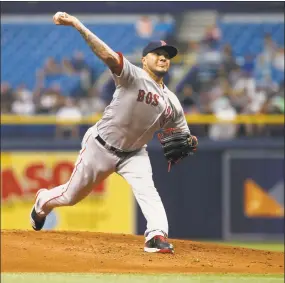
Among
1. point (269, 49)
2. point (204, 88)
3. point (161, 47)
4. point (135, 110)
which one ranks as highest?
point (269, 49)

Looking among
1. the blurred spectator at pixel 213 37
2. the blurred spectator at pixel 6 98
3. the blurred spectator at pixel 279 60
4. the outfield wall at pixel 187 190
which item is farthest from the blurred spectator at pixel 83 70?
the outfield wall at pixel 187 190

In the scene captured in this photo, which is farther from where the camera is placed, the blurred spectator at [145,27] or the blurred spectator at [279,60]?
the blurred spectator at [145,27]

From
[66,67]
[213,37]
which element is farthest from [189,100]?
[66,67]

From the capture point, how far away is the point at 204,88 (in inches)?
517

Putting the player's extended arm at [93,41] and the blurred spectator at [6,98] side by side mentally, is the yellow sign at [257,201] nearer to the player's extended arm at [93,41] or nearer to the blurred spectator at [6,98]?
the blurred spectator at [6,98]

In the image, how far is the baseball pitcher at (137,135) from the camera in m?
6.57

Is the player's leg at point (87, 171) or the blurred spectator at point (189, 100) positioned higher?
the blurred spectator at point (189, 100)

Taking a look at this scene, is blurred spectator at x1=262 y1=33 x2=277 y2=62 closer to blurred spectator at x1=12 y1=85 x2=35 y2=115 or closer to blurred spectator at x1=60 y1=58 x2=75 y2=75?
blurred spectator at x1=60 y1=58 x2=75 y2=75

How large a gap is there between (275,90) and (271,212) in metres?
1.95

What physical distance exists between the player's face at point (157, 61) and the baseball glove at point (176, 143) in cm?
68

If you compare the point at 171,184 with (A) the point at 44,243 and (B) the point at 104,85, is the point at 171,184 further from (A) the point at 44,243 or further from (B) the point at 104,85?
(A) the point at 44,243

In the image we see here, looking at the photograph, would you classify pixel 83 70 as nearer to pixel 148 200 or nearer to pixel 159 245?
pixel 148 200

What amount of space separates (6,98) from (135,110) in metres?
6.18

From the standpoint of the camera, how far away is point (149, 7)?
10719mm
